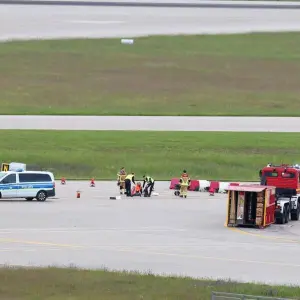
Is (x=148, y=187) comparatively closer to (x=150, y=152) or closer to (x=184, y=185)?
(x=184, y=185)

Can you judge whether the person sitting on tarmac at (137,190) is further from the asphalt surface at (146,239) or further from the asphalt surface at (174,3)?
the asphalt surface at (174,3)

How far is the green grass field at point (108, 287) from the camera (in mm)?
23000

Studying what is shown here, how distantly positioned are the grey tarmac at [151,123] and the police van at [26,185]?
64.0 feet

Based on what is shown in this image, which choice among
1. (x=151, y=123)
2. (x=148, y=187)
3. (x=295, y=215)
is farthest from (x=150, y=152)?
(x=295, y=215)

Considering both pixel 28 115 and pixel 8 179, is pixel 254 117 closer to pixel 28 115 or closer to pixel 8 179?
pixel 28 115

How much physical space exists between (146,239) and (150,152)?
88.3 feet

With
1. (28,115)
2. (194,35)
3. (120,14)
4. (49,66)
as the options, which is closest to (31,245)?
(28,115)

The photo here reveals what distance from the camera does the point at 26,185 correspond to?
47562mm

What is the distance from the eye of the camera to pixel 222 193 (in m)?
54.4

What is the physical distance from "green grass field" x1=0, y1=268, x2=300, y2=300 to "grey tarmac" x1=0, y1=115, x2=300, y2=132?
42251mm

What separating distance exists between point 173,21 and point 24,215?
63.2m

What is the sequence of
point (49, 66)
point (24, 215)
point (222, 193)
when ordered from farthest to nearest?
1. point (49, 66)
2. point (222, 193)
3. point (24, 215)

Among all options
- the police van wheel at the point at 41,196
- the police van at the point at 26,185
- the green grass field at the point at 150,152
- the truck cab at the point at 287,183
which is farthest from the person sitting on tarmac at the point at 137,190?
the truck cab at the point at 287,183

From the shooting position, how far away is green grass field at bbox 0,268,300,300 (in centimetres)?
2300
